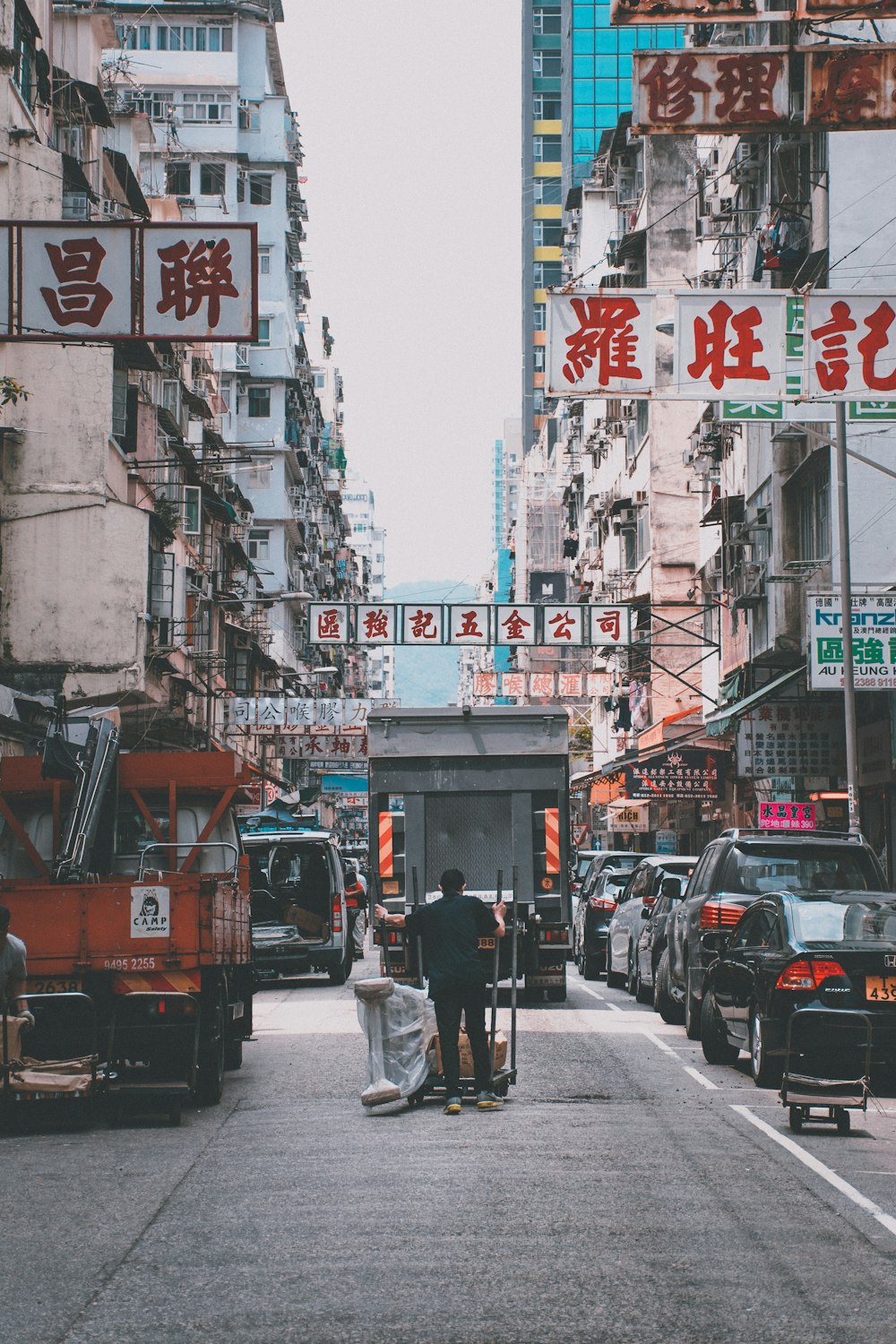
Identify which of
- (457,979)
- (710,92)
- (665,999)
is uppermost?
(710,92)

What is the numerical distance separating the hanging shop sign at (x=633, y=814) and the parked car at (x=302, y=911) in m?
32.7

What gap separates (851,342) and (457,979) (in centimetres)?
731

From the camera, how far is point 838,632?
25938 millimetres

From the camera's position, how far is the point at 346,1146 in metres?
10.9

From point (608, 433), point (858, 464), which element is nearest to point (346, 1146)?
point (858, 464)

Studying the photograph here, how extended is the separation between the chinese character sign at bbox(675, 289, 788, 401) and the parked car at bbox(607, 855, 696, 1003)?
7.52 meters

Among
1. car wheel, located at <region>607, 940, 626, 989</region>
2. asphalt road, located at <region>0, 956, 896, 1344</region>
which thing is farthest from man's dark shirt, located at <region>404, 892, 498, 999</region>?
car wheel, located at <region>607, 940, 626, 989</region>

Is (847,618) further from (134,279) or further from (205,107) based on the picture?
(205,107)

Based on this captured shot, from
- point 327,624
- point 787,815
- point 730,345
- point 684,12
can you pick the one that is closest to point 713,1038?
point 730,345

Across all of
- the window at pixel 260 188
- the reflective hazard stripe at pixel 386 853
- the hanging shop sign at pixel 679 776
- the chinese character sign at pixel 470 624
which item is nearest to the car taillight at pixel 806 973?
the reflective hazard stripe at pixel 386 853

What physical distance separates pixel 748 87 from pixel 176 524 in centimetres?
2922

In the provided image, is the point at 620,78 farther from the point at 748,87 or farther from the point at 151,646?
the point at 748,87

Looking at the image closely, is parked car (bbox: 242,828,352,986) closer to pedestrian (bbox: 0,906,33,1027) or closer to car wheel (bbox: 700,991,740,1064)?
car wheel (bbox: 700,991,740,1064)

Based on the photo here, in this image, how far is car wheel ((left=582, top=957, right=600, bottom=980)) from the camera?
28594 mm
